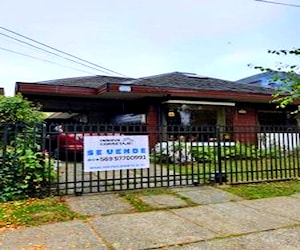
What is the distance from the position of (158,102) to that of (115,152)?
717 centimetres

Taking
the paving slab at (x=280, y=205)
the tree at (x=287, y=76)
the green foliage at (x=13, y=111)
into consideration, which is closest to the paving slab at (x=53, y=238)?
the paving slab at (x=280, y=205)

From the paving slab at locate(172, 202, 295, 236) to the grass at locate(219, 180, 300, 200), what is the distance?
2.92 feet

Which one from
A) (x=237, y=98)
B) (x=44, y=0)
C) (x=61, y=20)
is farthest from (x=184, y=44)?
(x=44, y=0)

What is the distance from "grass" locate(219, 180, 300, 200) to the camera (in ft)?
22.5

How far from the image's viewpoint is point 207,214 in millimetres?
5457

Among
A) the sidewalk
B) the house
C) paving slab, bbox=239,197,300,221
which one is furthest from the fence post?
the house

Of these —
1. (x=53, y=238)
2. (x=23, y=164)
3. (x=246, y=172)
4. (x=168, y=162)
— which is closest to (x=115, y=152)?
(x=168, y=162)

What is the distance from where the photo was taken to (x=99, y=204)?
Answer: 5.97 meters

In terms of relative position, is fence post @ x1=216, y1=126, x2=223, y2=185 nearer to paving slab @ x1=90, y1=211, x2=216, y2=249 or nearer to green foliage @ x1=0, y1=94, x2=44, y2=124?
paving slab @ x1=90, y1=211, x2=216, y2=249

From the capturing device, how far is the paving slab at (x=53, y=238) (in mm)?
4016

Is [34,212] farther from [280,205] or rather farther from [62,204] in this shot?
[280,205]

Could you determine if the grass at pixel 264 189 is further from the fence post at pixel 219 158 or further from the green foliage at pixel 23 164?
the green foliage at pixel 23 164

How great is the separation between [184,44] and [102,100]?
17.5 ft

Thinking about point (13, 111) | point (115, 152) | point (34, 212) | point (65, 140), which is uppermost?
point (13, 111)
